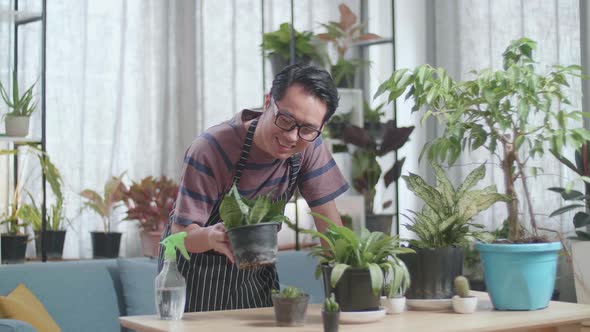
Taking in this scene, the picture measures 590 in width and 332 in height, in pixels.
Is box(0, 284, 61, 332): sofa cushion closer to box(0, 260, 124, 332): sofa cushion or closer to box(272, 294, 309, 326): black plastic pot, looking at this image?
box(0, 260, 124, 332): sofa cushion

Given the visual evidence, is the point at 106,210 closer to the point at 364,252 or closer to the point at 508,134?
the point at 508,134

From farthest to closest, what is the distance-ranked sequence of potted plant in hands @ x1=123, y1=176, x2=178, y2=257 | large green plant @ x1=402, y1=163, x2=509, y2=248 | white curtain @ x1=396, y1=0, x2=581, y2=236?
1. potted plant in hands @ x1=123, y1=176, x2=178, y2=257
2. white curtain @ x1=396, y1=0, x2=581, y2=236
3. large green plant @ x1=402, y1=163, x2=509, y2=248

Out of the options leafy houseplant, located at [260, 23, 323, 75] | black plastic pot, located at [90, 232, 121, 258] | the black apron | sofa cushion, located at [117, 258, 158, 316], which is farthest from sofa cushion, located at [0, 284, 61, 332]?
leafy houseplant, located at [260, 23, 323, 75]

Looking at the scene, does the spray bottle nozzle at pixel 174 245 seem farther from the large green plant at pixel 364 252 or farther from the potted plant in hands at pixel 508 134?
the potted plant in hands at pixel 508 134

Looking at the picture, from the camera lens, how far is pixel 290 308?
193 centimetres

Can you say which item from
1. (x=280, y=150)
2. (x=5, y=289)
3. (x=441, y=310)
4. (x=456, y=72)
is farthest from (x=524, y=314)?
(x=456, y=72)

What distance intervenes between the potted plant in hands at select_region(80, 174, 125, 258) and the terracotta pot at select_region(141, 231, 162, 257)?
0.66ft

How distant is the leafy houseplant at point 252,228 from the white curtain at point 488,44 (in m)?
2.61

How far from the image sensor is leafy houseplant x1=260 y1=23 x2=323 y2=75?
15.2 feet

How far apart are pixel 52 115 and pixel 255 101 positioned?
4.75ft

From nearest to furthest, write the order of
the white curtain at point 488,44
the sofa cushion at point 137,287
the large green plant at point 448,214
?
the large green plant at point 448,214, the sofa cushion at point 137,287, the white curtain at point 488,44

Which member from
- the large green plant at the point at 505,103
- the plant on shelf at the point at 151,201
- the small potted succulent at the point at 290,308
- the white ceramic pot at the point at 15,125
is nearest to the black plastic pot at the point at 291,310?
the small potted succulent at the point at 290,308

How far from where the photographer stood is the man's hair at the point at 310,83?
6.82 feet

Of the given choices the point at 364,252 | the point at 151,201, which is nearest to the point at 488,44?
the point at 151,201
